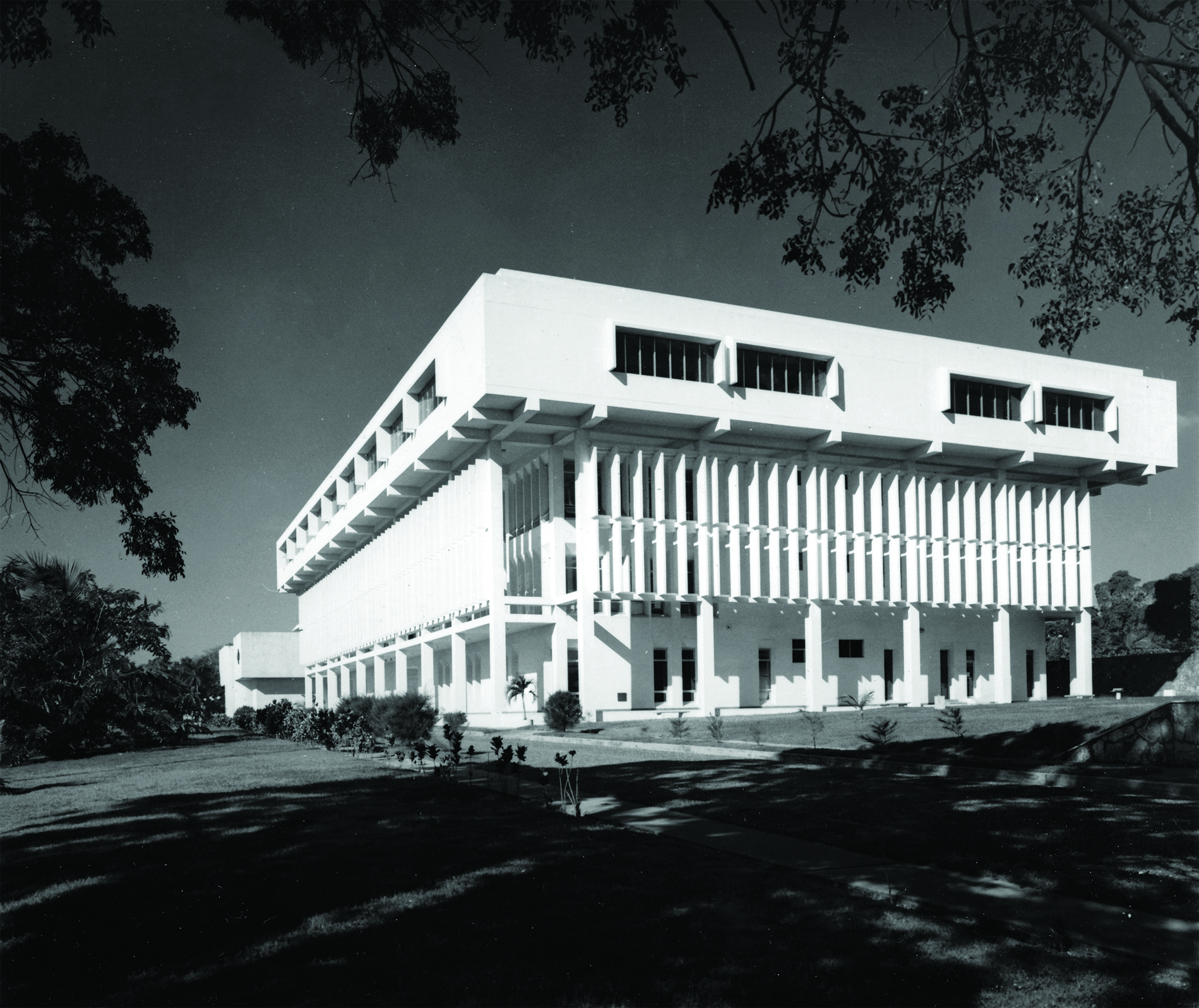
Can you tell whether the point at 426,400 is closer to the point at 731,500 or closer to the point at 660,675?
the point at 731,500

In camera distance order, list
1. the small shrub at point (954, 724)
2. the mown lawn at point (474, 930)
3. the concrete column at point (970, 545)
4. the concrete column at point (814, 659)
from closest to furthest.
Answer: the mown lawn at point (474, 930)
the small shrub at point (954, 724)
the concrete column at point (814, 659)
the concrete column at point (970, 545)

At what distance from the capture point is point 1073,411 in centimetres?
5256

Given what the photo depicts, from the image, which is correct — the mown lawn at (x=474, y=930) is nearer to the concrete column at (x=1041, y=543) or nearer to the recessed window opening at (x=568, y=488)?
the recessed window opening at (x=568, y=488)

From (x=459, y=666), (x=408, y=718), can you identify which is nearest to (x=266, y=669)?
(x=459, y=666)

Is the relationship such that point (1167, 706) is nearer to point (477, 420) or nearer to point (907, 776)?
point (907, 776)

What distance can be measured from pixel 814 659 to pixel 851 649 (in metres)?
5.22

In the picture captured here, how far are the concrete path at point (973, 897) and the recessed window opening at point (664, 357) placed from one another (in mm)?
31545

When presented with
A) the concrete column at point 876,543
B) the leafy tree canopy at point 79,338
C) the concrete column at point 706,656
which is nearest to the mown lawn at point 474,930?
the leafy tree canopy at point 79,338

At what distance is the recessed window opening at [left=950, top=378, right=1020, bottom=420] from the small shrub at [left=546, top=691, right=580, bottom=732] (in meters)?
22.9

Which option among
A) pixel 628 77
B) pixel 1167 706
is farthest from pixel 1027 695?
pixel 628 77

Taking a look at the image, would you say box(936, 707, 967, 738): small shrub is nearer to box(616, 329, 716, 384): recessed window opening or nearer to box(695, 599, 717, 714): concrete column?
box(695, 599, 717, 714): concrete column

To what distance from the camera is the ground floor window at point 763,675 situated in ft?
156

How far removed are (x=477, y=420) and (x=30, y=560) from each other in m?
15.3

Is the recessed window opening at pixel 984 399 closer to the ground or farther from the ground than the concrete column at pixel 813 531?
farther from the ground
